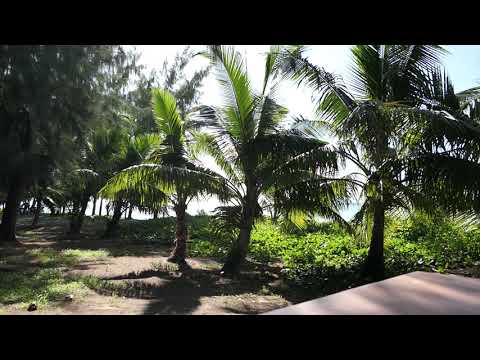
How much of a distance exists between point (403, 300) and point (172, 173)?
649cm

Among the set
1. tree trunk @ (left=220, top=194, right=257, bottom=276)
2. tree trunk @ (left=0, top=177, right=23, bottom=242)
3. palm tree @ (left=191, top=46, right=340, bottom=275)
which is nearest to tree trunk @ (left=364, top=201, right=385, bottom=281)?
palm tree @ (left=191, top=46, right=340, bottom=275)

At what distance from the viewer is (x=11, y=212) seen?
13672 millimetres

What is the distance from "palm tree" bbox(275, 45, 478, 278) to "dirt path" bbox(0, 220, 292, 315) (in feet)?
8.70

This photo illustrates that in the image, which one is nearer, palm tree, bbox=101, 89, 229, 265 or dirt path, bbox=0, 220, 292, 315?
dirt path, bbox=0, 220, 292, 315

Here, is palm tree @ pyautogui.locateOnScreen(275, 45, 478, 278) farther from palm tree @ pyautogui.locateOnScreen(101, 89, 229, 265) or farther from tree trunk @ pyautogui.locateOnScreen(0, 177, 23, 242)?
tree trunk @ pyautogui.locateOnScreen(0, 177, 23, 242)

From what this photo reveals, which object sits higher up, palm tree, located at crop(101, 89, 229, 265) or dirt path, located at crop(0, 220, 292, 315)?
palm tree, located at crop(101, 89, 229, 265)

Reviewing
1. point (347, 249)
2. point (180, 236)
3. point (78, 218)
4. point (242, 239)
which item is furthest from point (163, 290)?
point (78, 218)

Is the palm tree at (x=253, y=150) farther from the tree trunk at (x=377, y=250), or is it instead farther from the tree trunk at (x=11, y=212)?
the tree trunk at (x=11, y=212)

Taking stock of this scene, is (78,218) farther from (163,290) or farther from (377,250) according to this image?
(377,250)

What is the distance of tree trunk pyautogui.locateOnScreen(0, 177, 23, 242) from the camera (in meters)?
13.5

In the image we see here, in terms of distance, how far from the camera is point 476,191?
6.16 metres

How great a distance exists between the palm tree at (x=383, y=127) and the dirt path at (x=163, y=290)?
2653 mm
